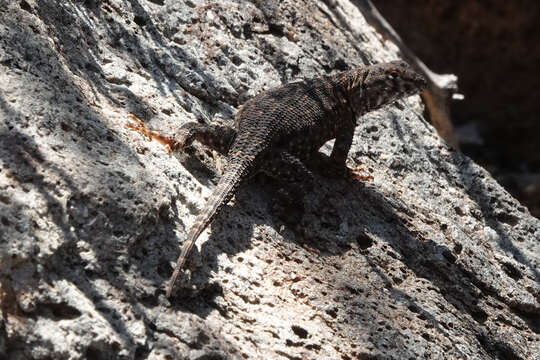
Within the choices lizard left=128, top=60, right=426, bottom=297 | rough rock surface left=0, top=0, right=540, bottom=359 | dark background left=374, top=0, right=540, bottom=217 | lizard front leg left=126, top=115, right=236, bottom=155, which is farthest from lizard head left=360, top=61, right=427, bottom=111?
dark background left=374, top=0, right=540, bottom=217

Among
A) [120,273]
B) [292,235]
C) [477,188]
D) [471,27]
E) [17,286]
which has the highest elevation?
[471,27]

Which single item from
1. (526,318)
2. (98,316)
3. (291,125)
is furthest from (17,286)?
(526,318)

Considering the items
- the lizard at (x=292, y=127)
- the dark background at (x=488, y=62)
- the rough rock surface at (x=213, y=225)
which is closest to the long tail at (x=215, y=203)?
the lizard at (x=292, y=127)

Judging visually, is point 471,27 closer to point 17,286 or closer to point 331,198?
point 331,198

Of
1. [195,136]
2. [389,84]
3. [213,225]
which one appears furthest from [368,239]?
[389,84]

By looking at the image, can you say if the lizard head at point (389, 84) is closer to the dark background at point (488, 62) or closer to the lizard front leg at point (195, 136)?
the lizard front leg at point (195, 136)

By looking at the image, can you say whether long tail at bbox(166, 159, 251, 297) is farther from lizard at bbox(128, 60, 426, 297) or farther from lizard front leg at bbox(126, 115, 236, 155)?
lizard front leg at bbox(126, 115, 236, 155)
